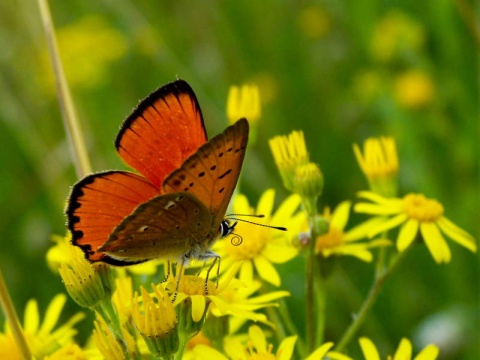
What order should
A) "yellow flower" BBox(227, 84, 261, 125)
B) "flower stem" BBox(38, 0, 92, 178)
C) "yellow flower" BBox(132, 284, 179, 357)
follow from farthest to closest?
1. "yellow flower" BBox(227, 84, 261, 125)
2. "flower stem" BBox(38, 0, 92, 178)
3. "yellow flower" BBox(132, 284, 179, 357)

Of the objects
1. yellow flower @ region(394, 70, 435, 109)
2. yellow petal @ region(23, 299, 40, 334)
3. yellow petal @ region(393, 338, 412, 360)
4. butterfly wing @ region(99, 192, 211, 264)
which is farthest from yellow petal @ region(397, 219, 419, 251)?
yellow flower @ region(394, 70, 435, 109)

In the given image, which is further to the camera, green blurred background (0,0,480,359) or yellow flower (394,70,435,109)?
yellow flower (394,70,435,109)

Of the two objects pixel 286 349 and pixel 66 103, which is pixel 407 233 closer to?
pixel 286 349

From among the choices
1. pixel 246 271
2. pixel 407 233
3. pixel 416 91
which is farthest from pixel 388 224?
pixel 416 91

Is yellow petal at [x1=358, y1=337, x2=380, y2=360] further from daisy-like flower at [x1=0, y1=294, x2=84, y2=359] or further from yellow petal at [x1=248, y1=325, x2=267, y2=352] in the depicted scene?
daisy-like flower at [x1=0, y1=294, x2=84, y2=359]

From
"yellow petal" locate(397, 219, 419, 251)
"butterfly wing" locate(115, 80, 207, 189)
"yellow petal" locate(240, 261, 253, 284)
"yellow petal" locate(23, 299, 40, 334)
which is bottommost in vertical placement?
"yellow petal" locate(397, 219, 419, 251)

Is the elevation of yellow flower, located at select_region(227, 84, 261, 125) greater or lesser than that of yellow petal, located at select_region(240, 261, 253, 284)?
greater

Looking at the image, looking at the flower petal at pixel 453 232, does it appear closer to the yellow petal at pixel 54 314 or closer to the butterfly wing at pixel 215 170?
the butterfly wing at pixel 215 170

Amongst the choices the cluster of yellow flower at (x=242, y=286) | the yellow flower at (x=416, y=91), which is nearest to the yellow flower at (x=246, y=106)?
the cluster of yellow flower at (x=242, y=286)
